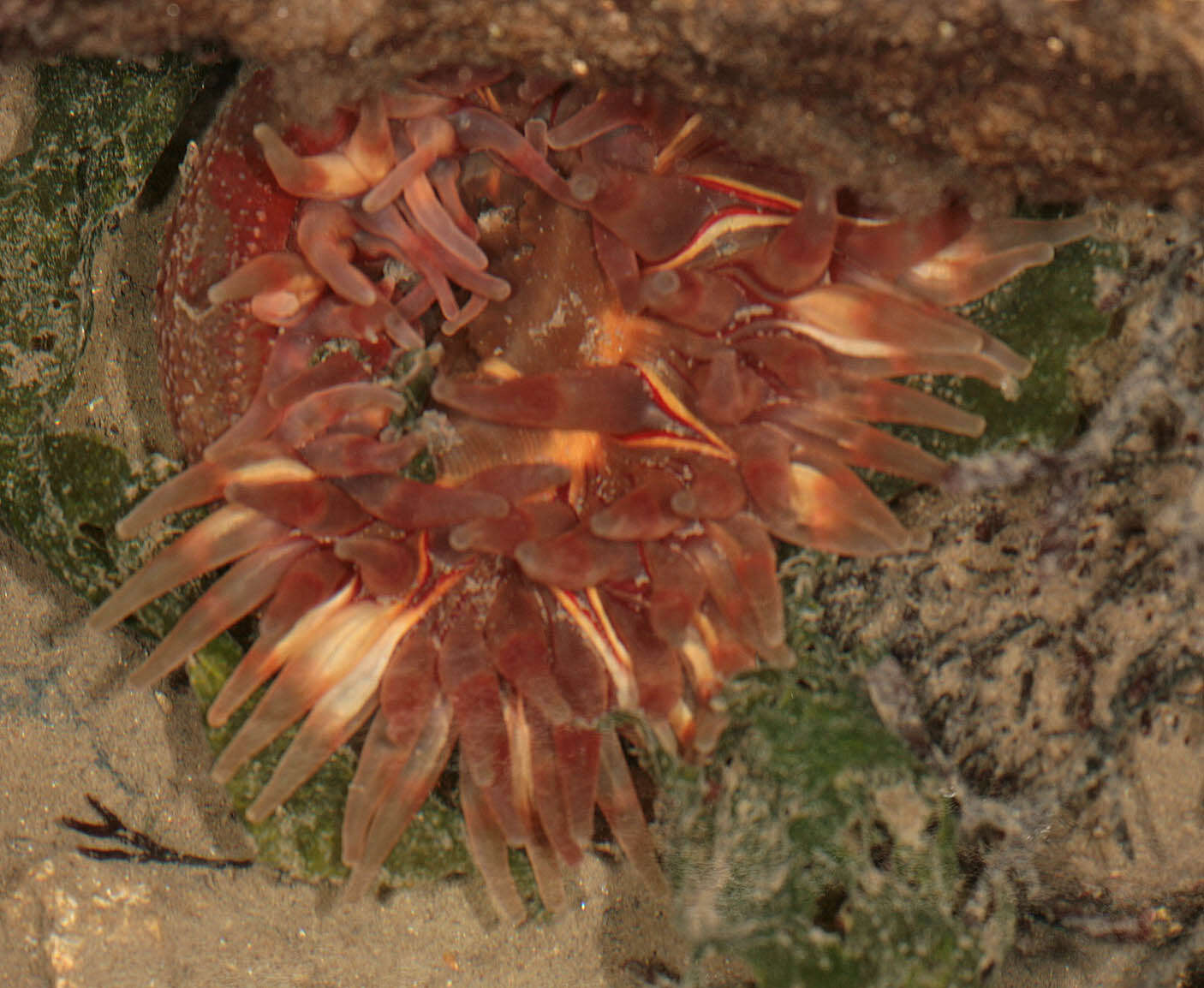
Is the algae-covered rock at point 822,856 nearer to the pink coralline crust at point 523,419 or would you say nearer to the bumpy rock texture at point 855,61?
the pink coralline crust at point 523,419

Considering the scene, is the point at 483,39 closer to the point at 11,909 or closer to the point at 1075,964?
the point at 1075,964

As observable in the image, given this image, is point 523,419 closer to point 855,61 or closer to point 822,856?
point 855,61

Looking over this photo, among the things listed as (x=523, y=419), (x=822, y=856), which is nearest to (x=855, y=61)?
(x=523, y=419)

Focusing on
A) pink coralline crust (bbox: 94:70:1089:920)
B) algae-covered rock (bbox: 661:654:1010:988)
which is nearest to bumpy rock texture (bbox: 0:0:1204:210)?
pink coralline crust (bbox: 94:70:1089:920)

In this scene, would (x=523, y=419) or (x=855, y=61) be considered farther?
(x=523, y=419)

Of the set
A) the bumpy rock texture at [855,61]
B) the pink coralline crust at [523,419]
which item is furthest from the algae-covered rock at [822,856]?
the bumpy rock texture at [855,61]
